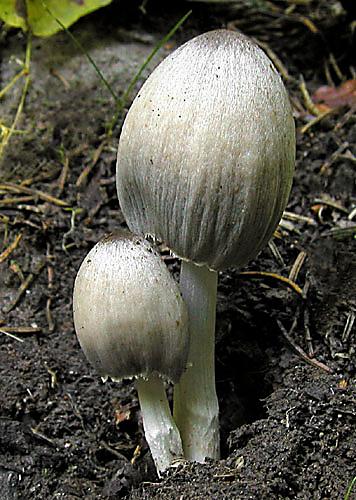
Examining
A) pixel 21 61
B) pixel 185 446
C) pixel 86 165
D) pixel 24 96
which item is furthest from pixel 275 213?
pixel 21 61

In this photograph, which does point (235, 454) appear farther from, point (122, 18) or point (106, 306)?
point (122, 18)

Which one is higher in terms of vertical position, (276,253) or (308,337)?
(276,253)

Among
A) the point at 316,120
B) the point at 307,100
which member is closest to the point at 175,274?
the point at 316,120

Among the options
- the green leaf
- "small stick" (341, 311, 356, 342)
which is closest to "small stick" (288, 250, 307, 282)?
"small stick" (341, 311, 356, 342)

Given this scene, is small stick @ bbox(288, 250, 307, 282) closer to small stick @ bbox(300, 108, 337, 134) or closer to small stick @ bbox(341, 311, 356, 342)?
small stick @ bbox(341, 311, 356, 342)

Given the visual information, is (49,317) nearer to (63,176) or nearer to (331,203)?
(63,176)

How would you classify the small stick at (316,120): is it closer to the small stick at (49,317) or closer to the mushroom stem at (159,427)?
the small stick at (49,317)

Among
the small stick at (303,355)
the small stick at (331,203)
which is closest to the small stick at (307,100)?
the small stick at (331,203)
